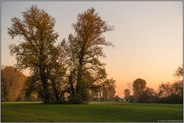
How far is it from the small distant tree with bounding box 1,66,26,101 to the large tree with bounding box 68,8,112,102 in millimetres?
3253

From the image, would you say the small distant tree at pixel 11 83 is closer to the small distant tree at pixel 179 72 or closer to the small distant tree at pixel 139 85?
the small distant tree at pixel 139 85

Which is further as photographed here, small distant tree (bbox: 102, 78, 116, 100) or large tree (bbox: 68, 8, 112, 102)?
large tree (bbox: 68, 8, 112, 102)

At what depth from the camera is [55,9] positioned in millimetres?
21297

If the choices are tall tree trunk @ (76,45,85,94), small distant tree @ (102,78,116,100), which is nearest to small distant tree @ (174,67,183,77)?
small distant tree @ (102,78,116,100)

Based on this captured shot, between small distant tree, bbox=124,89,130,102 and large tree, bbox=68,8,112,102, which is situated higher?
large tree, bbox=68,8,112,102

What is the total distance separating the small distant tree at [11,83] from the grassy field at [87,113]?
59 cm

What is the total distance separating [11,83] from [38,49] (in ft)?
9.86

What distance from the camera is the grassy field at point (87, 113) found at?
63.1 ft

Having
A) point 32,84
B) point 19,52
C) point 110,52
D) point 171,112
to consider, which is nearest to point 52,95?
point 32,84

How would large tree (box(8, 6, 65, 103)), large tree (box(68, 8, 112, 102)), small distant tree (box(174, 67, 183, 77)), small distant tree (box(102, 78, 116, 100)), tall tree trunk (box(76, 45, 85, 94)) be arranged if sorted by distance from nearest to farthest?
1. small distant tree (box(174, 67, 183, 77))
2. small distant tree (box(102, 78, 116, 100))
3. large tree (box(68, 8, 112, 102))
4. large tree (box(8, 6, 65, 103))
5. tall tree trunk (box(76, 45, 85, 94))

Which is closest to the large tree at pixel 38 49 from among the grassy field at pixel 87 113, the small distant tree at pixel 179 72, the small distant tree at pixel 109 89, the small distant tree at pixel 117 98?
the grassy field at pixel 87 113

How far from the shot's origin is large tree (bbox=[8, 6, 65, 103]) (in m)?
24.6

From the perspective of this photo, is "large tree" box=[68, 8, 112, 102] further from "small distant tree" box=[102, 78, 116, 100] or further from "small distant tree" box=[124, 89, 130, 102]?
"small distant tree" box=[124, 89, 130, 102]

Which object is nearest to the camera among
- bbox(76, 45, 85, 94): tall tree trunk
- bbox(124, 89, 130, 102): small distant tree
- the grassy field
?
the grassy field
